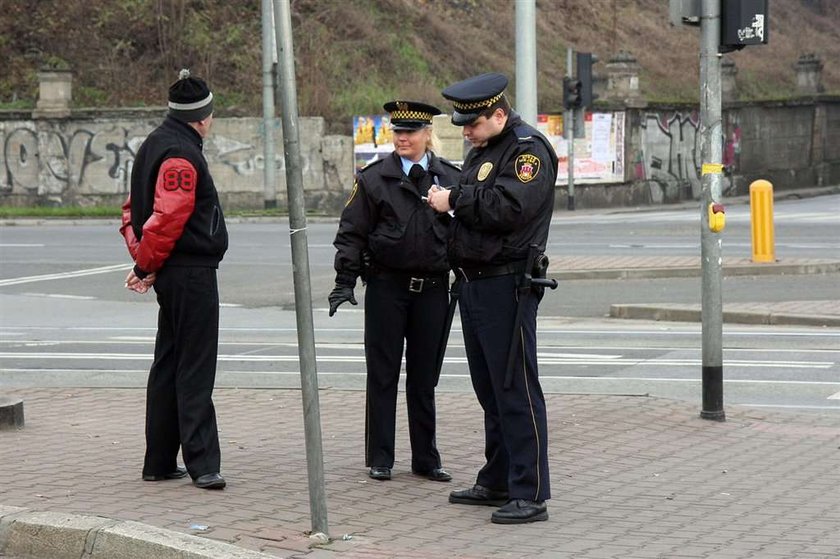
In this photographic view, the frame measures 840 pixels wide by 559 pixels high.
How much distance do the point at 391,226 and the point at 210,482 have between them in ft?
5.23

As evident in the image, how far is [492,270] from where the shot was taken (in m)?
6.79

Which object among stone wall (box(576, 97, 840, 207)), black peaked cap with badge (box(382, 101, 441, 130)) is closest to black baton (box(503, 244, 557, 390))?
black peaked cap with badge (box(382, 101, 441, 130))

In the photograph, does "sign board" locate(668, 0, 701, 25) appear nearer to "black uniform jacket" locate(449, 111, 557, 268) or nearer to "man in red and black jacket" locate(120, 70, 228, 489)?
"black uniform jacket" locate(449, 111, 557, 268)

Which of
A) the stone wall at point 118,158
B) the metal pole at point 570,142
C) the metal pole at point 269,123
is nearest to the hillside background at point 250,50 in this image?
the stone wall at point 118,158

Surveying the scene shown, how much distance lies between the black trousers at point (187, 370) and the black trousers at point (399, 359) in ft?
2.80

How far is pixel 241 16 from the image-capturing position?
4359 cm

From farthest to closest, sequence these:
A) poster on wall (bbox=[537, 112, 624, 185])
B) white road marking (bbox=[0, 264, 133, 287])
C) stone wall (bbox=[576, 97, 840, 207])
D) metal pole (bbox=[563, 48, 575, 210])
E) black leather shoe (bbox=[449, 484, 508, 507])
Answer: stone wall (bbox=[576, 97, 840, 207]) → poster on wall (bbox=[537, 112, 624, 185]) → metal pole (bbox=[563, 48, 575, 210]) → white road marking (bbox=[0, 264, 133, 287]) → black leather shoe (bbox=[449, 484, 508, 507])

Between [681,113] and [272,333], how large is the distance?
30470 mm

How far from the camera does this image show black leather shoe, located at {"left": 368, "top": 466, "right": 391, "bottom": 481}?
7.55 metres

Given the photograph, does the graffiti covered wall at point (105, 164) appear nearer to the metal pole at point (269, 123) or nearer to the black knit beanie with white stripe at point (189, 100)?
the metal pole at point (269, 123)

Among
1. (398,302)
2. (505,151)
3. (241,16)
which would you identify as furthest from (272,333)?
(241,16)

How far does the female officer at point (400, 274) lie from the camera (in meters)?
7.56

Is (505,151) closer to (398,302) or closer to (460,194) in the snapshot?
(460,194)

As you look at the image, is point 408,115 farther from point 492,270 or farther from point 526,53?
point 526,53
